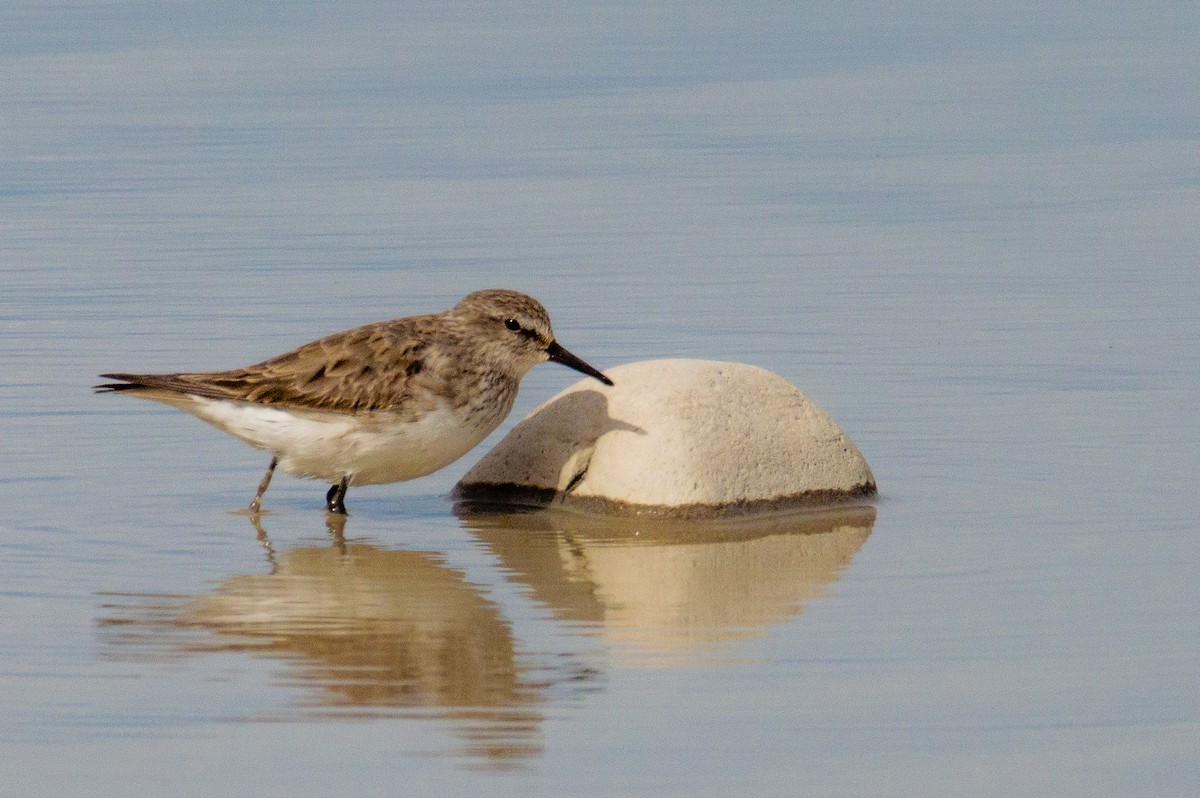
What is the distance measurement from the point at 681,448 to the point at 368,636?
118 inches

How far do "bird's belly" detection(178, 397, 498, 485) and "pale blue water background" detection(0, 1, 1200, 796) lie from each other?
1.22ft

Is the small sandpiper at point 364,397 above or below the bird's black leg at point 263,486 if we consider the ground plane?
above

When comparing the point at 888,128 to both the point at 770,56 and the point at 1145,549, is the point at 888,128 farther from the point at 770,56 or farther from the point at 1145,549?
the point at 1145,549

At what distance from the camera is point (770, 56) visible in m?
30.5

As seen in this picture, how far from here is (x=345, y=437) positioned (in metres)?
13.2

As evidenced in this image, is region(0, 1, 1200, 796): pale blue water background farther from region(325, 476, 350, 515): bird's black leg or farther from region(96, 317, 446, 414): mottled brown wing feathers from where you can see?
region(96, 317, 446, 414): mottled brown wing feathers

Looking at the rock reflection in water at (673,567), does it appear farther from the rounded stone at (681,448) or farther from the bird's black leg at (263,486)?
the bird's black leg at (263,486)

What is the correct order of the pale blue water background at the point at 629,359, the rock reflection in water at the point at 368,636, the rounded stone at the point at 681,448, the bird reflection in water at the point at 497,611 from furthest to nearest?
1. the rounded stone at the point at 681,448
2. the bird reflection in water at the point at 497,611
3. the rock reflection in water at the point at 368,636
4. the pale blue water background at the point at 629,359

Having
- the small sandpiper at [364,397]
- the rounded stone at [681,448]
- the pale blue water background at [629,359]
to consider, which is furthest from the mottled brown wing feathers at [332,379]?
the rounded stone at [681,448]

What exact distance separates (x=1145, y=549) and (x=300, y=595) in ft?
14.1

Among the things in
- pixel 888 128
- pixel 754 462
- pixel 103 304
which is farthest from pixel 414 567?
pixel 888 128

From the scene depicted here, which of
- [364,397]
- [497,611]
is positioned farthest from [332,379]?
[497,611]

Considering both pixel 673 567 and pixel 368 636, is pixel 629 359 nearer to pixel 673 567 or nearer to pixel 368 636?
pixel 673 567

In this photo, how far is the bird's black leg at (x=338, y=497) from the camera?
13469 millimetres
